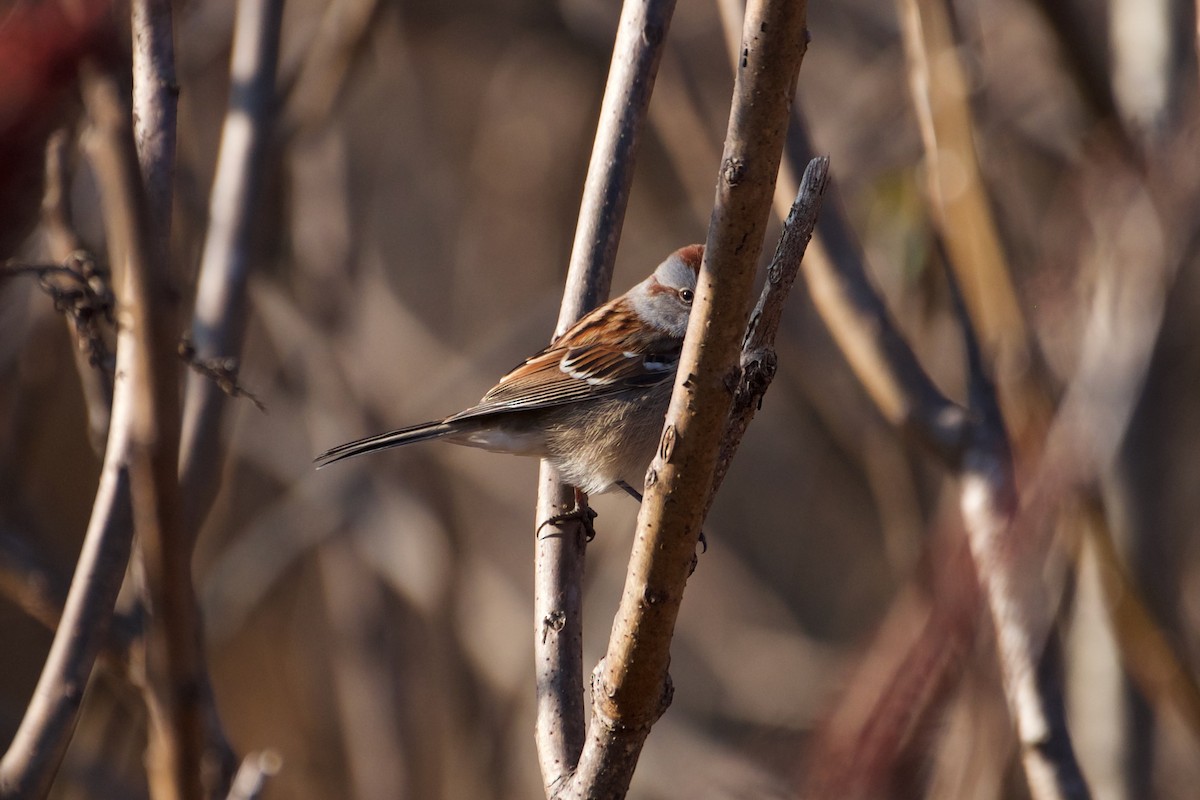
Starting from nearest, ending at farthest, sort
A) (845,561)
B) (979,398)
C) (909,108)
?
1. (979,398)
2. (909,108)
3. (845,561)

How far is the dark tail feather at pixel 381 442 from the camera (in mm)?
2391

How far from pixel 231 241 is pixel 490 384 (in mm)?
2769

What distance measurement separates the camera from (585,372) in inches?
111

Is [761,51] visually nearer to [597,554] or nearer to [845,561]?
[597,554]

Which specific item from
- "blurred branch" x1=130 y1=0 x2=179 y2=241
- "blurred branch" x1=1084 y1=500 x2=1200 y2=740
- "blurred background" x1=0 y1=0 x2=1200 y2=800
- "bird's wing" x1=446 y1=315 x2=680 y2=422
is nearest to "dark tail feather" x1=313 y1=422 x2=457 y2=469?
"bird's wing" x1=446 y1=315 x2=680 y2=422

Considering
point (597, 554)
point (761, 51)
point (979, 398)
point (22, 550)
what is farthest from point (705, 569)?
point (761, 51)

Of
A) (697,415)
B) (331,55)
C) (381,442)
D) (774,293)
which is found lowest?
(697,415)

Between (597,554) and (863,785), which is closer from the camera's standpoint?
(863,785)

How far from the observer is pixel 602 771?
133cm

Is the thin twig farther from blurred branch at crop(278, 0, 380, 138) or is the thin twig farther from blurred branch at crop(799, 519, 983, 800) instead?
blurred branch at crop(278, 0, 380, 138)

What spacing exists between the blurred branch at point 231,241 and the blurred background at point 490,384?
1.35 ft

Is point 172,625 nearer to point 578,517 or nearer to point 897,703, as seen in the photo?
point 897,703

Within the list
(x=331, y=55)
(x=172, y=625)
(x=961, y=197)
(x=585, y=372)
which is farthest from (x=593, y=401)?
(x=172, y=625)

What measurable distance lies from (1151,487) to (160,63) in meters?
2.65
